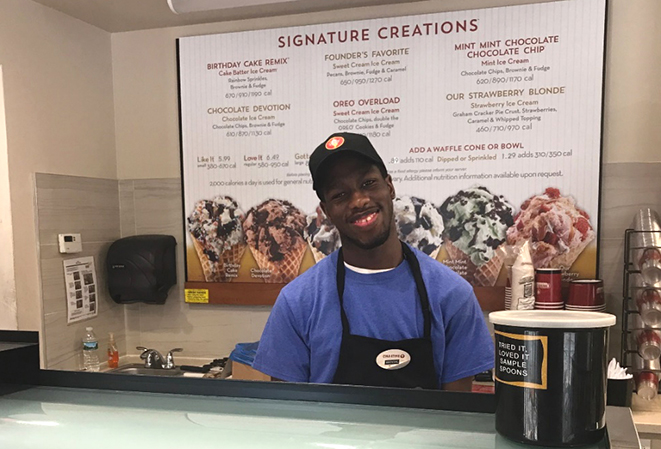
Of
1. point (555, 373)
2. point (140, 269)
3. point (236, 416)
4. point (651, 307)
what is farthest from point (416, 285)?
point (140, 269)

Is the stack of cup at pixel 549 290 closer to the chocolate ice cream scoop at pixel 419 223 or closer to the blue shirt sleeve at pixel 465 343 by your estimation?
the chocolate ice cream scoop at pixel 419 223

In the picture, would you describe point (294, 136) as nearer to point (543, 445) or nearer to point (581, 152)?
point (581, 152)

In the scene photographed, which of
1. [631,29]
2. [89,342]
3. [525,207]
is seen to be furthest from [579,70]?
[89,342]

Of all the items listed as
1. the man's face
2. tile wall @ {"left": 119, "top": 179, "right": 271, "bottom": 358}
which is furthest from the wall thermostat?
the man's face

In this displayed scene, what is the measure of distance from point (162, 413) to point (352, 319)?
78cm

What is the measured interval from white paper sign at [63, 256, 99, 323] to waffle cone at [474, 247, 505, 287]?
1.91 metres

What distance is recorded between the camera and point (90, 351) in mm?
2682

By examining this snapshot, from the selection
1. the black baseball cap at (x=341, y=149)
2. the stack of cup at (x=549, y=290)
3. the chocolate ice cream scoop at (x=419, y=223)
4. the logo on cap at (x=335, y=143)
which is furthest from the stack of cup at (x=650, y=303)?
the logo on cap at (x=335, y=143)

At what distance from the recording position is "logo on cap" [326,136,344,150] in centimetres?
156

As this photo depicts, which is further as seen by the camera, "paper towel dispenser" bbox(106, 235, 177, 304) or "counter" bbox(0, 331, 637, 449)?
"paper towel dispenser" bbox(106, 235, 177, 304)

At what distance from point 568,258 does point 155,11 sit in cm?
226

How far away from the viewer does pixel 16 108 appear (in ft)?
7.76

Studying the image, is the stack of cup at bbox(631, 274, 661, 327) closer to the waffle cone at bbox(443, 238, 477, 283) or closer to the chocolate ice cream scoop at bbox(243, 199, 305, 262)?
the waffle cone at bbox(443, 238, 477, 283)

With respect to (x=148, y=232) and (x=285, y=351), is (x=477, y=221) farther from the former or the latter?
(x=148, y=232)
